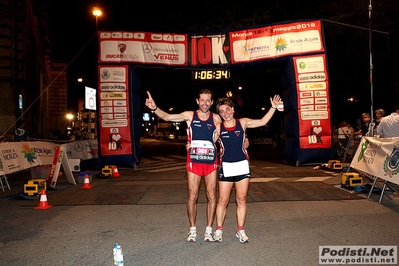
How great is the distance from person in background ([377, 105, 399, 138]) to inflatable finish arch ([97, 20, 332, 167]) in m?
5.20

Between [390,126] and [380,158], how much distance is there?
1335 millimetres

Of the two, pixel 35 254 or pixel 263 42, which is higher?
pixel 263 42

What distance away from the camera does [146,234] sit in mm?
5527

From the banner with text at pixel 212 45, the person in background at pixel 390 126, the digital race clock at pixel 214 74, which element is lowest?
the person in background at pixel 390 126

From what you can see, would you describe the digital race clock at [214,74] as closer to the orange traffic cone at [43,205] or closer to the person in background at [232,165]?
the orange traffic cone at [43,205]

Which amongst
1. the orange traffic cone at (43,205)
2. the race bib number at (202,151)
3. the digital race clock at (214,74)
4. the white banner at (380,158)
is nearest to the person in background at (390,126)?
the white banner at (380,158)

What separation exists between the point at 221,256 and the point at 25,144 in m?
8.57

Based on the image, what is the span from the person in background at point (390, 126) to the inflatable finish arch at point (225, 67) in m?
5.20

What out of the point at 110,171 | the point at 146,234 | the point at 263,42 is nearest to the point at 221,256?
the point at 146,234

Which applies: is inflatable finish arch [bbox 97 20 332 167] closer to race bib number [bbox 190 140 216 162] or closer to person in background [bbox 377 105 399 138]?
person in background [bbox 377 105 399 138]

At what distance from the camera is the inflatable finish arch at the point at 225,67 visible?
14.1m

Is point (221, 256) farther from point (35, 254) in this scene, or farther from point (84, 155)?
point (84, 155)

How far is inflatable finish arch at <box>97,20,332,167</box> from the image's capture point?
14133 mm

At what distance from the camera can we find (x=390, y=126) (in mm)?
8609
